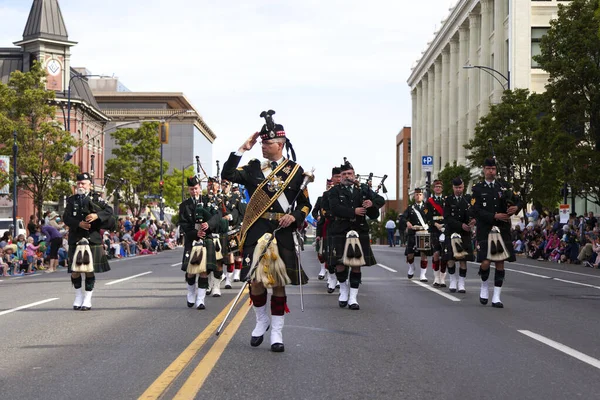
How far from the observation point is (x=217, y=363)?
8023 millimetres

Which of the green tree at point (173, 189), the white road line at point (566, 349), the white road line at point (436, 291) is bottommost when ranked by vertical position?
the white road line at point (436, 291)

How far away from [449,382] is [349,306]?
6.20 metres

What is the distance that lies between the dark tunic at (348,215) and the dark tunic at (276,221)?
14.6 ft

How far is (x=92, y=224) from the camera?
1368 centimetres

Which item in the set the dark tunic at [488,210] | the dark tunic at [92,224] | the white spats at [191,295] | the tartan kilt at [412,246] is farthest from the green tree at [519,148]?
the dark tunic at [92,224]

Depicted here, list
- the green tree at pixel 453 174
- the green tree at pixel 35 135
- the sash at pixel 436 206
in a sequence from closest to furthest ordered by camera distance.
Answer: the sash at pixel 436 206 < the green tree at pixel 35 135 < the green tree at pixel 453 174

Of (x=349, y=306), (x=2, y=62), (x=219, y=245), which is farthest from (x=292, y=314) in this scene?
(x=2, y=62)

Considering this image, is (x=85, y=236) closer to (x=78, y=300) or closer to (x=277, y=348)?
(x=78, y=300)

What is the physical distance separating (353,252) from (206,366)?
6.00 m

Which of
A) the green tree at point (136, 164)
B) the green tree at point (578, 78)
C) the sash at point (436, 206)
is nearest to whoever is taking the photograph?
the sash at point (436, 206)

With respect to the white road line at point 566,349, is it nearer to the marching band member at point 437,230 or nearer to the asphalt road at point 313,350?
the asphalt road at point 313,350

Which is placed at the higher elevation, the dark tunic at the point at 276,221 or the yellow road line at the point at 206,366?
the dark tunic at the point at 276,221

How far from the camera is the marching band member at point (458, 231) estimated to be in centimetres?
1572

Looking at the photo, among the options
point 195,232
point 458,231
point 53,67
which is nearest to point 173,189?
point 53,67
